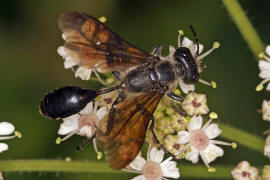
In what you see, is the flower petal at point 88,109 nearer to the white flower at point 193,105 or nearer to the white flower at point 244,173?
the white flower at point 193,105

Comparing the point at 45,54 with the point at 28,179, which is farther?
the point at 45,54

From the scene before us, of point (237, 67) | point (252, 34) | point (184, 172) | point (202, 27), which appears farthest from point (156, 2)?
point (184, 172)

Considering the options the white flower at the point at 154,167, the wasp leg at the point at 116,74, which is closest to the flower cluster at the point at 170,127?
the white flower at the point at 154,167

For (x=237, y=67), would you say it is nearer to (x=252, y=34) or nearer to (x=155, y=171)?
(x=252, y=34)

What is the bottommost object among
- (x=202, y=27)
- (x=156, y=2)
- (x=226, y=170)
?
(x=226, y=170)

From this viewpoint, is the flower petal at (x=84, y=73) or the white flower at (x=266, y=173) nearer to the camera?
the white flower at (x=266, y=173)

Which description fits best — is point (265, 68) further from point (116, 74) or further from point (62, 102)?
point (62, 102)
